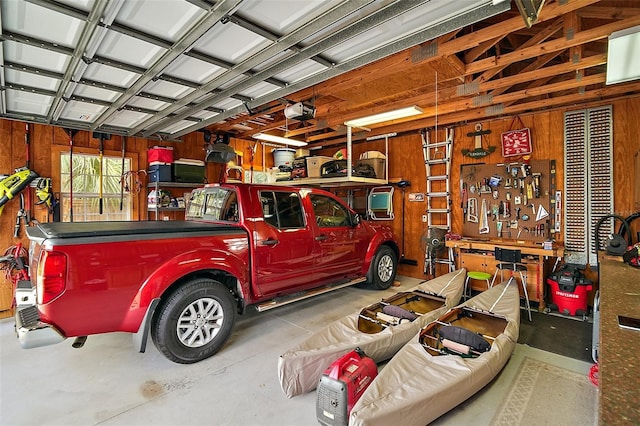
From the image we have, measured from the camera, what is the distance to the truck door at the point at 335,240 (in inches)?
162

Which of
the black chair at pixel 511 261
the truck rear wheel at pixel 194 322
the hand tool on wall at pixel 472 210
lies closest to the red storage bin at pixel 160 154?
the truck rear wheel at pixel 194 322

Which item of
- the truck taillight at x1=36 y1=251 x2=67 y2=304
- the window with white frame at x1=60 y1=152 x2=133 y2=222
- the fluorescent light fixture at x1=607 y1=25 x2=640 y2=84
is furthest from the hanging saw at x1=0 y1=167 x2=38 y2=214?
the fluorescent light fixture at x1=607 y1=25 x2=640 y2=84

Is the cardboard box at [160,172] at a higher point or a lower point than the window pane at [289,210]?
higher

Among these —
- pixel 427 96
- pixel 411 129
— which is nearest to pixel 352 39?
pixel 427 96

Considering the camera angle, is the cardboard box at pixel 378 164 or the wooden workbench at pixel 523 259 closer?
the wooden workbench at pixel 523 259

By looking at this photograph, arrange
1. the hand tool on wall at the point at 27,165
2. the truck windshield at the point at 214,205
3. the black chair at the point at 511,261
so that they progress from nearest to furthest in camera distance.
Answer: the truck windshield at the point at 214,205 → the black chair at the point at 511,261 → the hand tool on wall at the point at 27,165

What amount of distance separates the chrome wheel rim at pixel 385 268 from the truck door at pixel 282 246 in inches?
59.5

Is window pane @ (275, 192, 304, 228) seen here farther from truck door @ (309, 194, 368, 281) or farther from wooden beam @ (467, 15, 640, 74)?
wooden beam @ (467, 15, 640, 74)

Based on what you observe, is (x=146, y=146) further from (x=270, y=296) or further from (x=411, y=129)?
(x=411, y=129)

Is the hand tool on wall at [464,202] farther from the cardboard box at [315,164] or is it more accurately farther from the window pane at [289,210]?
the window pane at [289,210]

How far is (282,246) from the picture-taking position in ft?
11.7

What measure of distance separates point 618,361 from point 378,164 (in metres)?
5.10

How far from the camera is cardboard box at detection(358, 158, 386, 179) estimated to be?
5.94 m

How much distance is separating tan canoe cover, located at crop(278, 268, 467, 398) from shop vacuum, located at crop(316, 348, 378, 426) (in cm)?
35
